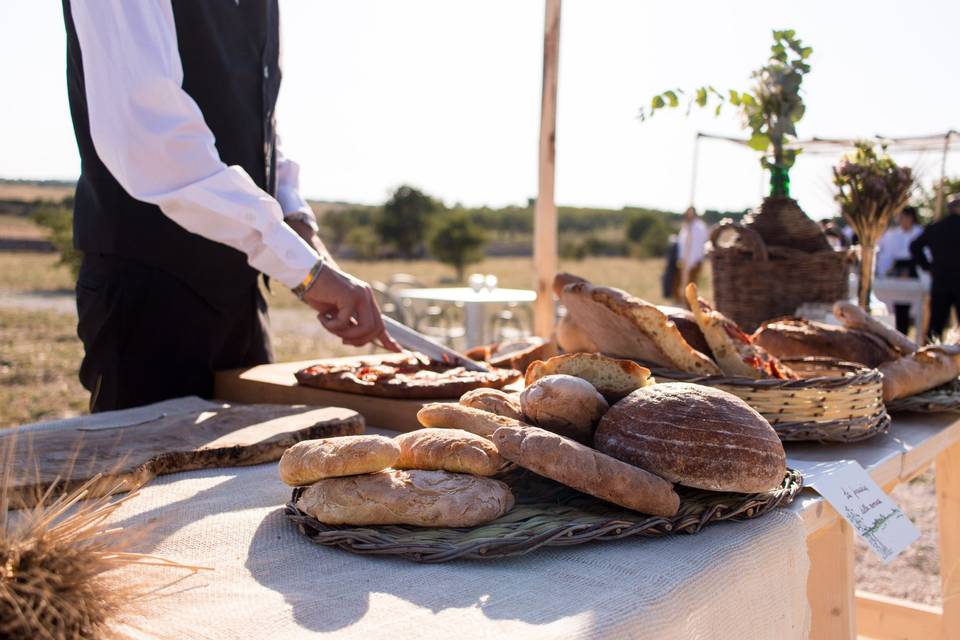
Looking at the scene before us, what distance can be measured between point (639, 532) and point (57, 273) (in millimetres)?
25122

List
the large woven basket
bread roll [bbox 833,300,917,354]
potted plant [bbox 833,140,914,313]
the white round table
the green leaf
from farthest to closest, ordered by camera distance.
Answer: the white round table
the green leaf
potted plant [bbox 833,140,914,313]
bread roll [bbox 833,300,917,354]
the large woven basket

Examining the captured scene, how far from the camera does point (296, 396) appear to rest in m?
1.69

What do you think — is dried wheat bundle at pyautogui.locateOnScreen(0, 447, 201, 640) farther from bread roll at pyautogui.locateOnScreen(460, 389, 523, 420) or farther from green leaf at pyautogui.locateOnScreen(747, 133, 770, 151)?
green leaf at pyautogui.locateOnScreen(747, 133, 770, 151)

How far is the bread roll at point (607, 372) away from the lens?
3.56 feet

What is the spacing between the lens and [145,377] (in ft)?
6.12

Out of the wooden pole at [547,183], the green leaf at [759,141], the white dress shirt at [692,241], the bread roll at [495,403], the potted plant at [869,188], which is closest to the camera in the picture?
the bread roll at [495,403]

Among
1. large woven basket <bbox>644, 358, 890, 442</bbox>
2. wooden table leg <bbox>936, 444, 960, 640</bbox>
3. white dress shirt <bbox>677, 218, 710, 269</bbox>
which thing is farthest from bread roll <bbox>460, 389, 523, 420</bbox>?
white dress shirt <bbox>677, 218, 710, 269</bbox>

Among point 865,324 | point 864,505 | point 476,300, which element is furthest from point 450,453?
point 476,300

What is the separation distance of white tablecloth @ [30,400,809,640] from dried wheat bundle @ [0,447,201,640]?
34 mm

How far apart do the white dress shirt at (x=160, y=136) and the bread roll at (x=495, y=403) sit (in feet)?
2.02

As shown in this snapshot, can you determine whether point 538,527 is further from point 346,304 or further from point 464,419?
point 346,304

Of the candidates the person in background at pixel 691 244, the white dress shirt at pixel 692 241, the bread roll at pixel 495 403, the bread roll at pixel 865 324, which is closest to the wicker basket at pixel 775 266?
the bread roll at pixel 865 324

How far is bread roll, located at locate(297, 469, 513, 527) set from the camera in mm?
846

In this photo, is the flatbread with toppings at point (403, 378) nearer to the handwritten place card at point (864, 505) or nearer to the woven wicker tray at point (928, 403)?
the handwritten place card at point (864, 505)
